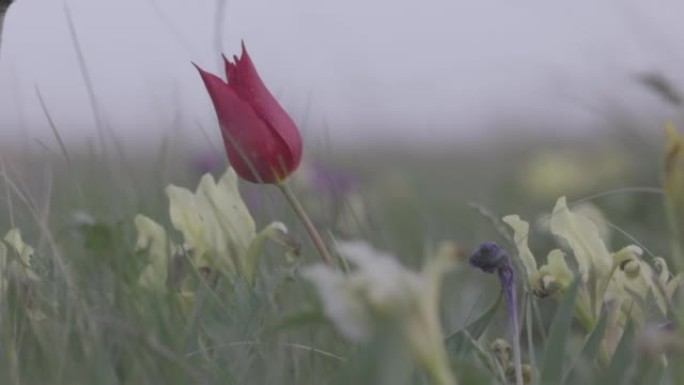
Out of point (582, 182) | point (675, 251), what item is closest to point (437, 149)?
point (582, 182)

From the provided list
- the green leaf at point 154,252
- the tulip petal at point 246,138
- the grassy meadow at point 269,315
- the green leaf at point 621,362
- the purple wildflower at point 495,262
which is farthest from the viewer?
the green leaf at point 154,252

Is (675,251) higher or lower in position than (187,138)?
higher

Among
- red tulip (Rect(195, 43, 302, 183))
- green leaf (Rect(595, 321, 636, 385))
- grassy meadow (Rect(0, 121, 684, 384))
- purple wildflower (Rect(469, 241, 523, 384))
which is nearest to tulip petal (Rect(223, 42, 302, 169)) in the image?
red tulip (Rect(195, 43, 302, 183))

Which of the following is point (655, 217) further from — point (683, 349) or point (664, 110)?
point (683, 349)

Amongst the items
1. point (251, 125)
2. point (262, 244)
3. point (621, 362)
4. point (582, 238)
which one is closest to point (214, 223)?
point (262, 244)

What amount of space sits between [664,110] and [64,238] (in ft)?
5.72

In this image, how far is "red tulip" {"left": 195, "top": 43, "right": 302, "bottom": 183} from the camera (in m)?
1.15

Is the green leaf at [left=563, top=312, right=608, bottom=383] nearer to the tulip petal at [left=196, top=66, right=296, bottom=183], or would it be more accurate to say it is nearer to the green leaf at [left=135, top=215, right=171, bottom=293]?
the tulip petal at [left=196, top=66, right=296, bottom=183]

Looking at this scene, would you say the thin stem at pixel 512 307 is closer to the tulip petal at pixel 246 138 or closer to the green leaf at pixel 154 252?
the tulip petal at pixel 246 138

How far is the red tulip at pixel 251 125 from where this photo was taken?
1.15 meters

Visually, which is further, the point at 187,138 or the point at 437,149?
the point at 437,149

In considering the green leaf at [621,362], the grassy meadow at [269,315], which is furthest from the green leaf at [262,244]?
the green leaf at [621,362]

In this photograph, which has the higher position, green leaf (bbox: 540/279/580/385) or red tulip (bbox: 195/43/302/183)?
red tulip (bbox: 195/43/302/183)

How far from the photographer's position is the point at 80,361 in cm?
120
